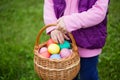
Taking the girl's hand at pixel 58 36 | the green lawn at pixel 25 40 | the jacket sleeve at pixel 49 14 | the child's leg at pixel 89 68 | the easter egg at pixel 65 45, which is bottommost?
the green lawn at pixel 25 40

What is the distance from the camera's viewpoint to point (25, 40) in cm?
466

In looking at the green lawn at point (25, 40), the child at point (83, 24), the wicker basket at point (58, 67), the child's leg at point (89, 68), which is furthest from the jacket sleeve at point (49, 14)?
the green lawn at point (25, 40)

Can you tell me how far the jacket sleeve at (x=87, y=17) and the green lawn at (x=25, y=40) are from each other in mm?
1298

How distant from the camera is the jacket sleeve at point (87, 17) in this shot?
7.82 feet

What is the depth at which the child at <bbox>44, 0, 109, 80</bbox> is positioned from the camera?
2.40m

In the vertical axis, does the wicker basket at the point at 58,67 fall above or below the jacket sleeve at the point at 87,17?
below

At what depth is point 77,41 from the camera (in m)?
2.56

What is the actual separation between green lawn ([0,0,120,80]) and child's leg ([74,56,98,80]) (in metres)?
0.79

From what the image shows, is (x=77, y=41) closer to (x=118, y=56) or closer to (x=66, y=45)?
(x=66, y=45)

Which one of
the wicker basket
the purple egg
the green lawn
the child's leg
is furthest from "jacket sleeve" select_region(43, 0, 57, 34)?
the green lawn

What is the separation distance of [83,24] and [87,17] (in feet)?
0.20

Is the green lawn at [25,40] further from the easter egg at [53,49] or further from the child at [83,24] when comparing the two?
the easter egg at [53,49]

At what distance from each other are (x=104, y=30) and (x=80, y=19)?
0.27 m

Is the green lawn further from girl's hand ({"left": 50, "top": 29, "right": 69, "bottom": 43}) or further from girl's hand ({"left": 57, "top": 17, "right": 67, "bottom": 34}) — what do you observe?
girl's hand ({"left": 57, "top": 17, "right": 67, "bottom": 34})
